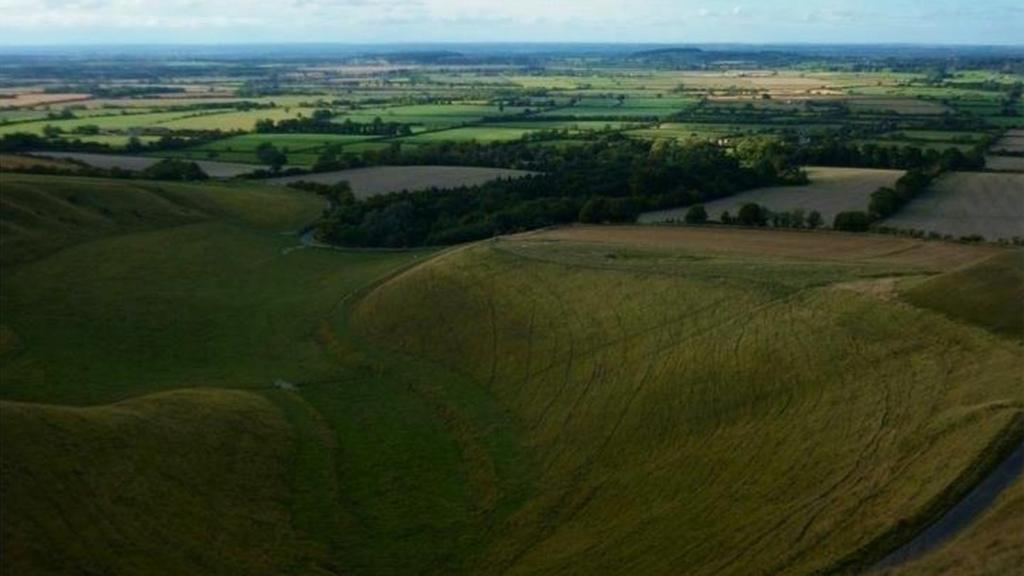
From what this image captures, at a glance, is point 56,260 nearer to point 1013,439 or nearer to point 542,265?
point 542,265

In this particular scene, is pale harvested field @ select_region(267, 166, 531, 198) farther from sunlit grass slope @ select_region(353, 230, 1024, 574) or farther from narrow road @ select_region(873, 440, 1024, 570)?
narrow road @ select_region(873, 440, 1024, 570)

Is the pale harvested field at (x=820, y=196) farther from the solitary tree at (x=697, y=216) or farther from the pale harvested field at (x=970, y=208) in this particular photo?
the pale harvested field at (x=970, y=208)

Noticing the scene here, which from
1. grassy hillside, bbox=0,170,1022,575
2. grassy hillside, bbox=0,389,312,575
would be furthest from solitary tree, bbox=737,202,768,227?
grassy hillside, bbox=0,389,312,575

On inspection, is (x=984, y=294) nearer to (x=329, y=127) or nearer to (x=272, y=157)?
(x=272, y=157)

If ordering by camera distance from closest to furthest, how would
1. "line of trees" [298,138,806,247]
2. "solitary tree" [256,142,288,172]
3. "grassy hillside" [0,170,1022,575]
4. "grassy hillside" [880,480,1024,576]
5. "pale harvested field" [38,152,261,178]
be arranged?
"grassy hillside" [880,480,1024,576] → "grassy hillside" [0,170,1022,575] → "line of trees" [298,138,806,247] → "pale harvested field" [38,152,261,178] → "solitary tree" [256,142,288,172]

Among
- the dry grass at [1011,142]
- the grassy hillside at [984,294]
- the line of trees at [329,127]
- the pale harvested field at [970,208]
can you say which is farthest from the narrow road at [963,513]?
the line of trees at [329,127]
